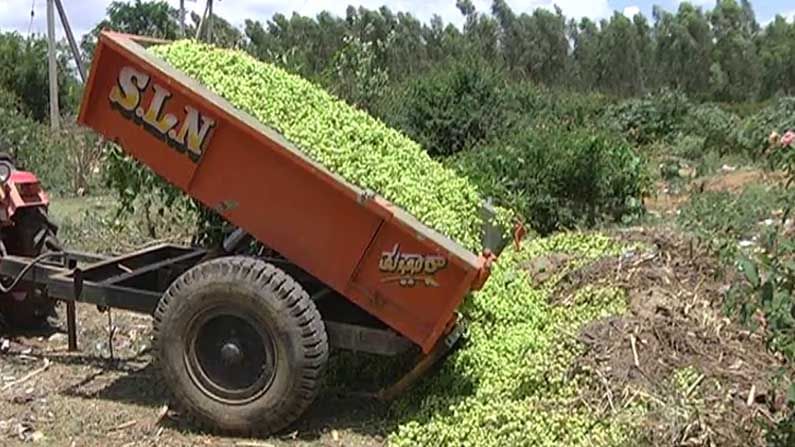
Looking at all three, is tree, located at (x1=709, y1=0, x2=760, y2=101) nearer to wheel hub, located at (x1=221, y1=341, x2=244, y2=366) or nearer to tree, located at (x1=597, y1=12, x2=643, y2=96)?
tree, located at (x1=597, y1=12, x2=643, y2=96)

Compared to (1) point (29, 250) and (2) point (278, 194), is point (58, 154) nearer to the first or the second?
(1) point (29, 250)

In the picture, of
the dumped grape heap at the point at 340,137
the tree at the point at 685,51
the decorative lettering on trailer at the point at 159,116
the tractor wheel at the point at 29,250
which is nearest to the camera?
the dumped grape heap at the point at 340,137

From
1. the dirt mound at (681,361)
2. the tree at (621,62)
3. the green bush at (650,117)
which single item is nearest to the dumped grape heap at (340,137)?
the dirt mound at (681,361)

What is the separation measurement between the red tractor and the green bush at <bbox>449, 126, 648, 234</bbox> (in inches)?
166

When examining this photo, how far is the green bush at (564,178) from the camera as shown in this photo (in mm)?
10172

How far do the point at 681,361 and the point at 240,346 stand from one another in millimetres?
2315

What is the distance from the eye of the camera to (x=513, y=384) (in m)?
5.48

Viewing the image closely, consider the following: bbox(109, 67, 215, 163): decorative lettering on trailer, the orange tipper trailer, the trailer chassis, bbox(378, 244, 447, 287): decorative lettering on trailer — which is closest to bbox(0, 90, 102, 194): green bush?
the trailer chassis

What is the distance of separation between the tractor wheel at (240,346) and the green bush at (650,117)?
Answer: 1669 centimetres

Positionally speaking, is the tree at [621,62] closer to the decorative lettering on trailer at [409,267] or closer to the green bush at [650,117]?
the green bush at [650,117]

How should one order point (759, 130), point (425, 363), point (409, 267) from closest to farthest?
point (409, 267) < point (425, 363) < point (759, 130)

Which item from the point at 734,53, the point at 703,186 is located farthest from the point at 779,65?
the point at 703,186

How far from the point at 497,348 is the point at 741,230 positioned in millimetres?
3981

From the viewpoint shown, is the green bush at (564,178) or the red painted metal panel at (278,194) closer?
the red painted metal panel at (278,194)
